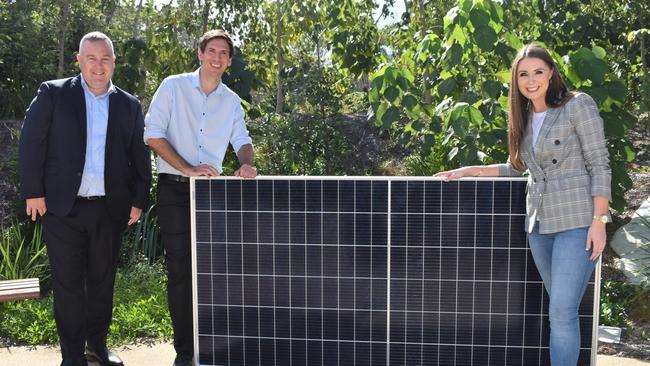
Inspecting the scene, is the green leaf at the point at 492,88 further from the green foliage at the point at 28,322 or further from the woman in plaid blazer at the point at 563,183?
the green foliage at the point at 28,322

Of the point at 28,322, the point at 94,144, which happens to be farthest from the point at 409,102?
the point at 28,322

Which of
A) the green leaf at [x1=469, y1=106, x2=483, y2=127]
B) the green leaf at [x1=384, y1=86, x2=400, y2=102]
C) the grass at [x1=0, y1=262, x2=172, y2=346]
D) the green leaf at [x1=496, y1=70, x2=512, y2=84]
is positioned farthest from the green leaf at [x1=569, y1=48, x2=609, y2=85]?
the grass at [x1=0, y1=262, x2=172, y2=346]

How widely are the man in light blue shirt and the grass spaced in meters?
1.05

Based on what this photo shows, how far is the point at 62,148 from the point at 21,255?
3.16 metres

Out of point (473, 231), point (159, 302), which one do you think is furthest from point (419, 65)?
point (159, 302)

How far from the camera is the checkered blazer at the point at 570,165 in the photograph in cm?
367

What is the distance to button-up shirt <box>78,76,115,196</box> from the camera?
450 cm

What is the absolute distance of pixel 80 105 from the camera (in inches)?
177

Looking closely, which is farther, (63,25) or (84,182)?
(63,25)

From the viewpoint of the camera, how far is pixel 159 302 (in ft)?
20.7

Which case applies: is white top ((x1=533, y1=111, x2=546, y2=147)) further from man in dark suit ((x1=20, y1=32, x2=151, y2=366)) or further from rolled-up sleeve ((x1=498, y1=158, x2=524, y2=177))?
man in dark suit ((x1=20, y1=32, x2=151, y2=366))

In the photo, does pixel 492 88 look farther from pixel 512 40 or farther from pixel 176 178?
pixel 176 178

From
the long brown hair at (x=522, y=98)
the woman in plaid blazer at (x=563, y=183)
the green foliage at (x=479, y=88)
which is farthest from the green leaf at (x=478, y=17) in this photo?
the woman in plaid blazer at (x=563, y=183)

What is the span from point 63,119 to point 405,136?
2.99m
